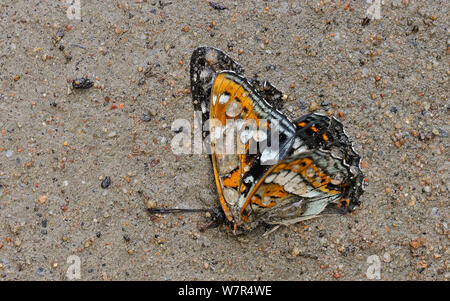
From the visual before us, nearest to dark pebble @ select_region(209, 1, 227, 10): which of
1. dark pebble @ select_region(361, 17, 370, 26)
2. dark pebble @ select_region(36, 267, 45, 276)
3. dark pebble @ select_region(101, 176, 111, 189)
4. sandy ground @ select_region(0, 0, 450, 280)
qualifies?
sandy ground @ select_region(0, 0, 450, 280)

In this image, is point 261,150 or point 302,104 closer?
point 261,150

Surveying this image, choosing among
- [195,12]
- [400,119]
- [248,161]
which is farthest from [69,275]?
[400,119]

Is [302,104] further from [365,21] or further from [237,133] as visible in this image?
[365,21]

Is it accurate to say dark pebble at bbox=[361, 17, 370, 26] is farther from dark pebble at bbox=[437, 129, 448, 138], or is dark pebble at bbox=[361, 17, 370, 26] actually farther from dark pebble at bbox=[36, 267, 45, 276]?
dark pebble at bbox=[36, 267, 45, 276]

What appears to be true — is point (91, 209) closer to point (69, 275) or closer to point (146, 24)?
point (69, 275)

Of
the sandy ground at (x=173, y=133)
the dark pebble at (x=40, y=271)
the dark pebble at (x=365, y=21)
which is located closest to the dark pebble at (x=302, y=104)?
the sandy ground at (x=173, y=133)

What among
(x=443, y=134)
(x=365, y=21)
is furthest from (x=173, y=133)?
(x=443, y=134)
